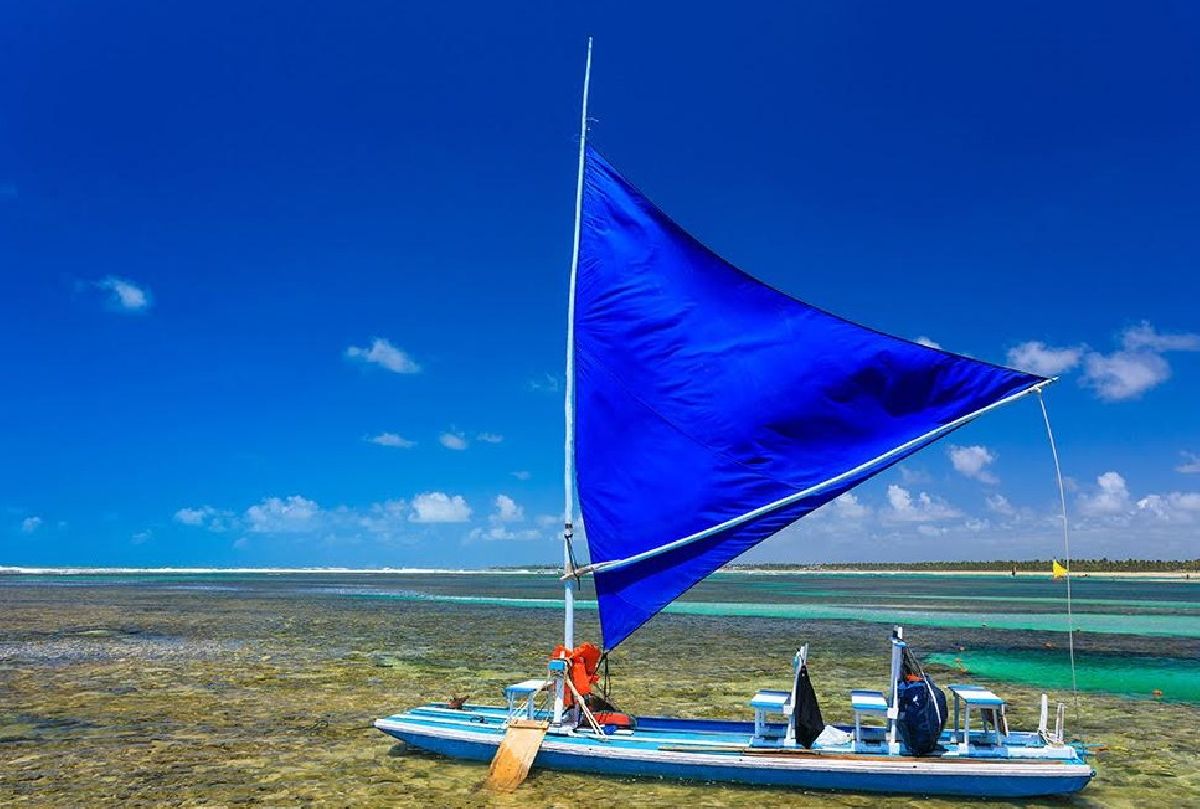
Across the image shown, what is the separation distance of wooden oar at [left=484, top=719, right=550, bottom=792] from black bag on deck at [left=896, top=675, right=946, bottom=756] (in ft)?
16.5

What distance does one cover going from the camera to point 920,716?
11094 mm

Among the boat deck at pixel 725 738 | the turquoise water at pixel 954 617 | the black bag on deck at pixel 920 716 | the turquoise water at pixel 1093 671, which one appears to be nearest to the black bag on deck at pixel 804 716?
the boat deck at pixel 725 738

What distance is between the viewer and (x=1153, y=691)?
70.6 feet

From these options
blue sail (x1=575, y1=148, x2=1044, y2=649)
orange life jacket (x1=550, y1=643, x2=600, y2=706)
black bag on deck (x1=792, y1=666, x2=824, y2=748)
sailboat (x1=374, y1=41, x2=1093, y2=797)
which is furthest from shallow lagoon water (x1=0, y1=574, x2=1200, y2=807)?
blue sail (x1=575, y1=148, x2=1044, y2=649)

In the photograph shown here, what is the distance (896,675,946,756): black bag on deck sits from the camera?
11.1 metres

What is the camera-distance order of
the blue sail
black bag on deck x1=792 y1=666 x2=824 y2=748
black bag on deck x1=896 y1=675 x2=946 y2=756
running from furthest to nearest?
black bag on deck x1=792 y1=666 x2=824 y2=748, the blue sail, black bag on deck x1=896 y1=675 x2=946 y2=756

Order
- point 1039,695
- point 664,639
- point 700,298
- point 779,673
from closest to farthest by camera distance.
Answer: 1. point 700,298
2. point 1039,695
3. point 779,673
4. point 664,639

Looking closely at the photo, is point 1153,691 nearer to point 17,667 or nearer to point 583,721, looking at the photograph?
A: point 583,721

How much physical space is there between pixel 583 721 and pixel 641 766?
4.74ft

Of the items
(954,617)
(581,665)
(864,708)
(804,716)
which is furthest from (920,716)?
(954,617)

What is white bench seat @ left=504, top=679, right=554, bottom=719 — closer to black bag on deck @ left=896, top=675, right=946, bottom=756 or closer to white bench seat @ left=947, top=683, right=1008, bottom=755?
black bag on deck @ left=896, top=675, right=946, bottom=756

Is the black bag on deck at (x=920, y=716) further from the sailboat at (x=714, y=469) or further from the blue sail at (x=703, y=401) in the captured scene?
the blue sail at (x=703, y=401)

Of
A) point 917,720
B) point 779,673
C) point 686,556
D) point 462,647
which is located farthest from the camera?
point 462,647

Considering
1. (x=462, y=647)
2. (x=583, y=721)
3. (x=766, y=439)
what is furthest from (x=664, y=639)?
(x=766, y=439)
